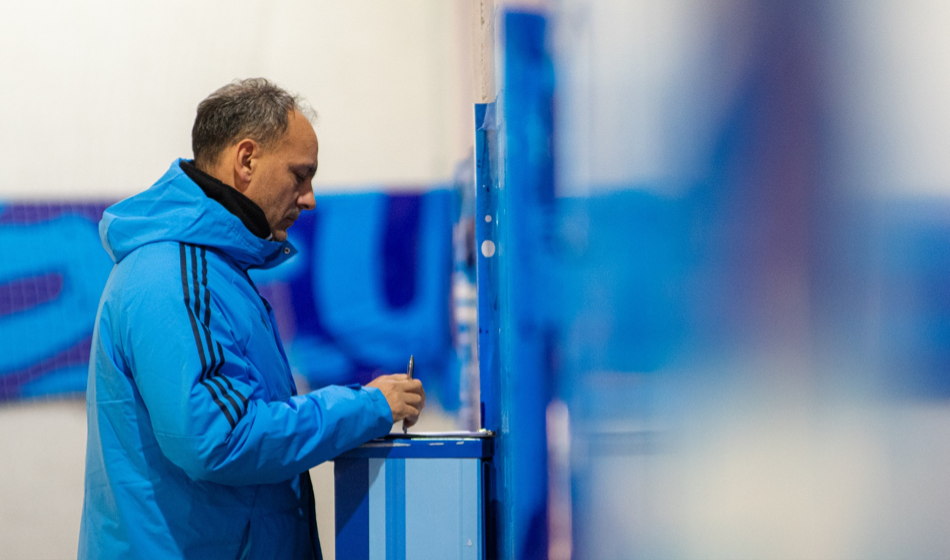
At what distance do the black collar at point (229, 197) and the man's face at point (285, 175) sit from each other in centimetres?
3

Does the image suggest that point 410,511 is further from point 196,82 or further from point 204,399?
point 196,82

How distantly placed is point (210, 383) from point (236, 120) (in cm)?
38

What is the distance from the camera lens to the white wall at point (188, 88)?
183cm

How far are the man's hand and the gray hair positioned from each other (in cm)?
37

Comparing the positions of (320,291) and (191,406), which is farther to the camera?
(320,291)

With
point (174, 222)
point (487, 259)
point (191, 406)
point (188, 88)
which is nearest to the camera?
point (191, 406)

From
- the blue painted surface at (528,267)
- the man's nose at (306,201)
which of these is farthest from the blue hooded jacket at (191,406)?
the blue painted surface at (528,267)

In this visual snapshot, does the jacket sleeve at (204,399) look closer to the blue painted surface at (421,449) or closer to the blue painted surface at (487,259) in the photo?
the blue painted surface at (421,449)

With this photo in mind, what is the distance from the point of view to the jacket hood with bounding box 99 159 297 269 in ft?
3.06

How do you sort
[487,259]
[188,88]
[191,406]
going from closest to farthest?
[191,406] → [487,259] → [188,88]

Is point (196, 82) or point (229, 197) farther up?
point (196, 82)

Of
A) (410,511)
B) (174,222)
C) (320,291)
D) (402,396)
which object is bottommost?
(410,511)

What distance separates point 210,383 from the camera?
2.74 ft

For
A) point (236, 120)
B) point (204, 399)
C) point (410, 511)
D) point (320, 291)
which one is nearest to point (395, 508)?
point (410, 511)
